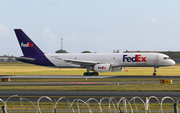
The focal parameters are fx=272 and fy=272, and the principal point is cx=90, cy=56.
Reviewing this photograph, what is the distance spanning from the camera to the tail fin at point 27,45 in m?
53.5

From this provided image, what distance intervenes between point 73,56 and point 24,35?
10670 millimetres

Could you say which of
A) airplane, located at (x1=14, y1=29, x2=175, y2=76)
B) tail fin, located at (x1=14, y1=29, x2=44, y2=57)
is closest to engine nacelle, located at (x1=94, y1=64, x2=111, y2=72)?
airplane, located at (x1=14, y1=29, x2=175, y2=76)

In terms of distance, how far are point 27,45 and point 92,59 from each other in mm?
13390

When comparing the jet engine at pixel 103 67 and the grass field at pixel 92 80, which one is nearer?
the grass field at pixel 92 80

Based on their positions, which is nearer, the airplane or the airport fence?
the airport fence

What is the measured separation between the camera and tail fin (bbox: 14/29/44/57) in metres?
53.5

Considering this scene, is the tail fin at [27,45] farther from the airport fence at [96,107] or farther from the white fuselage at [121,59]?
the airport fence at [96,107]

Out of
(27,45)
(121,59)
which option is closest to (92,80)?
(121,59)

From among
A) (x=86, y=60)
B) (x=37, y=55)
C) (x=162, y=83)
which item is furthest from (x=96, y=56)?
(x=162, y=83)

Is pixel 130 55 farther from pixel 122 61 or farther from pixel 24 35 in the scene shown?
pixel 24 35

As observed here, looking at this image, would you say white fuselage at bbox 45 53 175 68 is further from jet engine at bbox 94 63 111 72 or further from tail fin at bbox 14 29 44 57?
tail fin at bbox 14 29 44 57

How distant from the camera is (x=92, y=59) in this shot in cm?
5078

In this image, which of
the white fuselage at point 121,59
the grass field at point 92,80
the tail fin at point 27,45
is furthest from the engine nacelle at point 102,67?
the tail fin at point 27,45

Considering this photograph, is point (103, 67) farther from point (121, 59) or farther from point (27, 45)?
point (27, 45)
